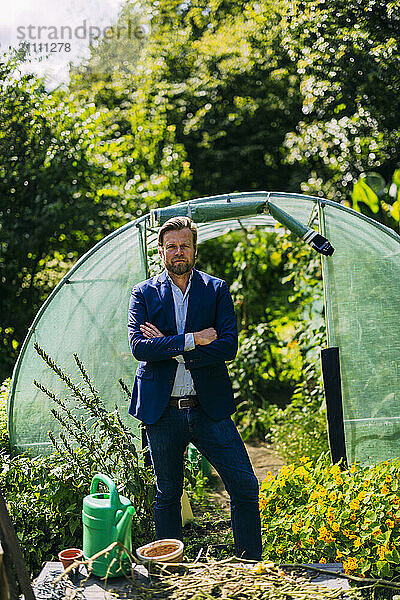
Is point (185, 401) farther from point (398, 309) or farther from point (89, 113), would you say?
point (89, 113)

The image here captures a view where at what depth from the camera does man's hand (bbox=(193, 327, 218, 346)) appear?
9.86 feet

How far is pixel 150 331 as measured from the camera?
10.2 feet

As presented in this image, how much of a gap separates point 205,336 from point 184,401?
0.30m

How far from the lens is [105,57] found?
12211 mm

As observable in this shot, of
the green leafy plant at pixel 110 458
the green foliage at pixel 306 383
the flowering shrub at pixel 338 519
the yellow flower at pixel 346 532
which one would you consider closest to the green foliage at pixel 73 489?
the green leafy plant at pixel 110 458

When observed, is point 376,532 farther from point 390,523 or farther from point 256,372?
point 256,372

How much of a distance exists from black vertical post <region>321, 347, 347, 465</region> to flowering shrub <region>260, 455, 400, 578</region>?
13.2 inches

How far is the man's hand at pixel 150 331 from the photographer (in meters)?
3.10

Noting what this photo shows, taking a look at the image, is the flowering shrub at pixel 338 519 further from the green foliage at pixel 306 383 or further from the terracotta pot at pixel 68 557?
the green foliage at pixel 306 383

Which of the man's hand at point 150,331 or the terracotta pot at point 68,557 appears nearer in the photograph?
the terracotta pot at point 68,557

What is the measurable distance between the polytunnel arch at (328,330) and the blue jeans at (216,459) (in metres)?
1.03

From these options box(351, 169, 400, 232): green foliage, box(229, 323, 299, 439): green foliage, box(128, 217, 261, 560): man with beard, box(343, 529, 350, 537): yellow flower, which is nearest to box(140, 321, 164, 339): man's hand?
box(128, 217, 261, 560): man with beard

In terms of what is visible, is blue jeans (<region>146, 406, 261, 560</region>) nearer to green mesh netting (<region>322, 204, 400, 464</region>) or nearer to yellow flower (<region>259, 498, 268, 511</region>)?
yellow flower (<region>259, 498, 268, 511</region>)

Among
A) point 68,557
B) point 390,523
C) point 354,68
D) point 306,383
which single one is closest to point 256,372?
point 306,383
